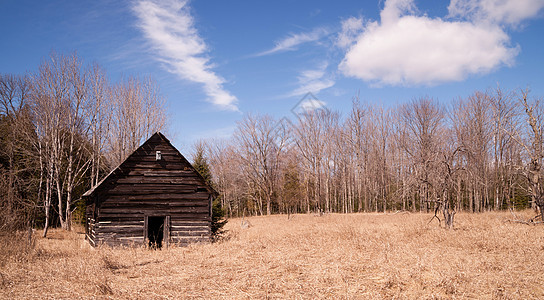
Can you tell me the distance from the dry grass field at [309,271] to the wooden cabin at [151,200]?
8.39ft

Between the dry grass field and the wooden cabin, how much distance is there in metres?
2.56

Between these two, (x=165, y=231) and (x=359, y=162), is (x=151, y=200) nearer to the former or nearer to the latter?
(x=165, y=231)

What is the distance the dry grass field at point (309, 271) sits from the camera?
25.0ft

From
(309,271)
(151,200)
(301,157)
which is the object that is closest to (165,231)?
(151,200)

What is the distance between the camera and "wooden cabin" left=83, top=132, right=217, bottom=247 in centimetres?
1645

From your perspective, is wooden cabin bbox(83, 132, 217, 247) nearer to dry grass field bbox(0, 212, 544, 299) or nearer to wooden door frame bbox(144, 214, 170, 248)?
wooden door frame bbox(144, 214, 170, 248)

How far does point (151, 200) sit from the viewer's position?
17.0 meters

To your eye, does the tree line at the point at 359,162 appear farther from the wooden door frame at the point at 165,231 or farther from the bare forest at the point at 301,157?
the wooden door frame at the point at 165,231

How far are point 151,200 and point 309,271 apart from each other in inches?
398

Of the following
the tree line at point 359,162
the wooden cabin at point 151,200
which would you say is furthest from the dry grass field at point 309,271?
the tree line at point 359,162

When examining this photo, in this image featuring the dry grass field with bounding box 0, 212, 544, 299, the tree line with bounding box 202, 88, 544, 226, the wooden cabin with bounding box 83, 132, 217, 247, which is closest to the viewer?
the dry grass field with bounding box 0, 212, 544, 299


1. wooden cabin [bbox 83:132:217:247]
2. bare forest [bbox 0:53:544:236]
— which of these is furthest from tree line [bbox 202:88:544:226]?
wooden cabin [bbox 83:132:217:247]

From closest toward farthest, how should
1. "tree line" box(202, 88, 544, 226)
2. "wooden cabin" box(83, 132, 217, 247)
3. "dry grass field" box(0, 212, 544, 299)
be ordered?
"dry grass field" box(0, 212, 544, 299) → "wooden cabin" box(83, 132, 217, 247) → "tree line" box(202, 88, 544, 226)

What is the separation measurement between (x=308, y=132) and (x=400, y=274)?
3683cm
